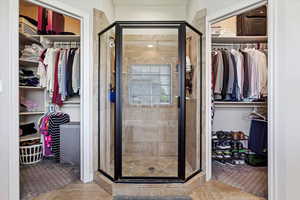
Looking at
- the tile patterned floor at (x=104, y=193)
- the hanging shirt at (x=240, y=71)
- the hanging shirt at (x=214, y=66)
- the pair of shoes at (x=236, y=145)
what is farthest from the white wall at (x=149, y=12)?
the tile patterned floor at (x=104, y=193)

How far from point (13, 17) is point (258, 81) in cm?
305

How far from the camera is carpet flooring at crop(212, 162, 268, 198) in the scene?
233 cm

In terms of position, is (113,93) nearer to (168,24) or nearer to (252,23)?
(168,24)

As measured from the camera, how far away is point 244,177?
105 inches

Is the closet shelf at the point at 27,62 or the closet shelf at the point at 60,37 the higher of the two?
the closet shelf at the point at 60,37

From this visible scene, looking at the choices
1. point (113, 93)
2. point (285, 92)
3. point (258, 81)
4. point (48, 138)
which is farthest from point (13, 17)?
point (258, 81)

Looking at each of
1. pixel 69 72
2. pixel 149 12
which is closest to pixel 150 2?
pixel 149 12

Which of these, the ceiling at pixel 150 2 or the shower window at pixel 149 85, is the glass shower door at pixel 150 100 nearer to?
the shower window at pixel 149 85

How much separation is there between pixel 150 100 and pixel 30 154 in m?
2.03

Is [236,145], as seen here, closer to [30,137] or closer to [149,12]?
[149,12]

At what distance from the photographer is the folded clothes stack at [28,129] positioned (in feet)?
10.4

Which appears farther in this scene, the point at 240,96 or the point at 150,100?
the point at 150,100

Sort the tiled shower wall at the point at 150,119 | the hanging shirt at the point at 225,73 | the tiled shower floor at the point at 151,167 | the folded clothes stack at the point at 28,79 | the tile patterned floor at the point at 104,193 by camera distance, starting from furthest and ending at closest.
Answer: the folded clothes stack at the point at 28,79 → the hanging shirt at the point at 225,73 → the tiled shower wall at the point at 150,119 → the tiled shower floor at the point at 151,167 → the tile patterned floor at the point at 104,193

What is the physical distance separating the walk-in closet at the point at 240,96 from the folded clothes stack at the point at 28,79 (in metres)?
2.77
